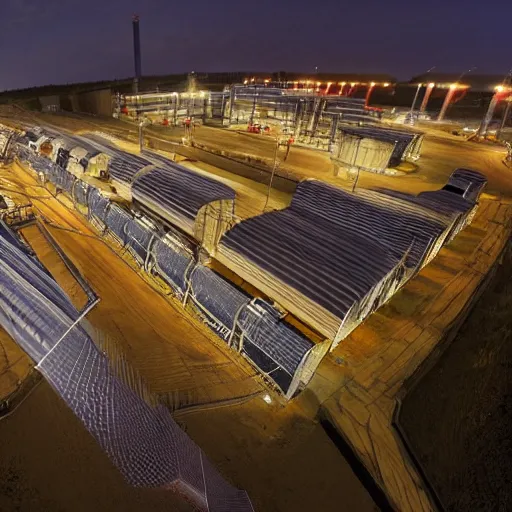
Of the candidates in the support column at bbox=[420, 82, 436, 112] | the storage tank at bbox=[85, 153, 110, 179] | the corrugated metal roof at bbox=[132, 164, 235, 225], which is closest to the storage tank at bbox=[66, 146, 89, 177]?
the storage tank at bbox=[85, 153, 110, 179]

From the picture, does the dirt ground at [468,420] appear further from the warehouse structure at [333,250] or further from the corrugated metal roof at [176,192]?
the corrugated metal roof at [176,192]

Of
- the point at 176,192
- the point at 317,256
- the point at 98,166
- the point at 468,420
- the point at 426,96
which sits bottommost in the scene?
the point at 468,420

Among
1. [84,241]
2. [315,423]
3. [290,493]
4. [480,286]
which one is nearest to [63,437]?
[290,493]

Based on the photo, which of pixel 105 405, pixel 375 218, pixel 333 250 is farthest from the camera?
pixel 375 218

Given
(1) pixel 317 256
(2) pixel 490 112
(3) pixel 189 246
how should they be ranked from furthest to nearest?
(2) pixel 490 112, (3) pixel 189 246, (1) pixel 317 256

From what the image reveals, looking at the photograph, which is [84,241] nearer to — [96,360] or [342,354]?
[96,360]

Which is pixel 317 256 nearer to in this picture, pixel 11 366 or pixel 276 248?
pixel 276 248

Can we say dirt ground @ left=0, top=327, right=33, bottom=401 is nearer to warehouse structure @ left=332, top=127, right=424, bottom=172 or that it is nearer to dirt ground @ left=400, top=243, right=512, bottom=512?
dirt ground @ left=400, top=243, right=512, bottom=512

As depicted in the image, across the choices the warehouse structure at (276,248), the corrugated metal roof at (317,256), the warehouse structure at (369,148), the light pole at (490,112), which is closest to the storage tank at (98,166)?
the warehouse structure at (276,248)

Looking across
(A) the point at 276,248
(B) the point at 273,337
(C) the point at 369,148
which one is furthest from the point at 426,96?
(B) the point at 273,337
